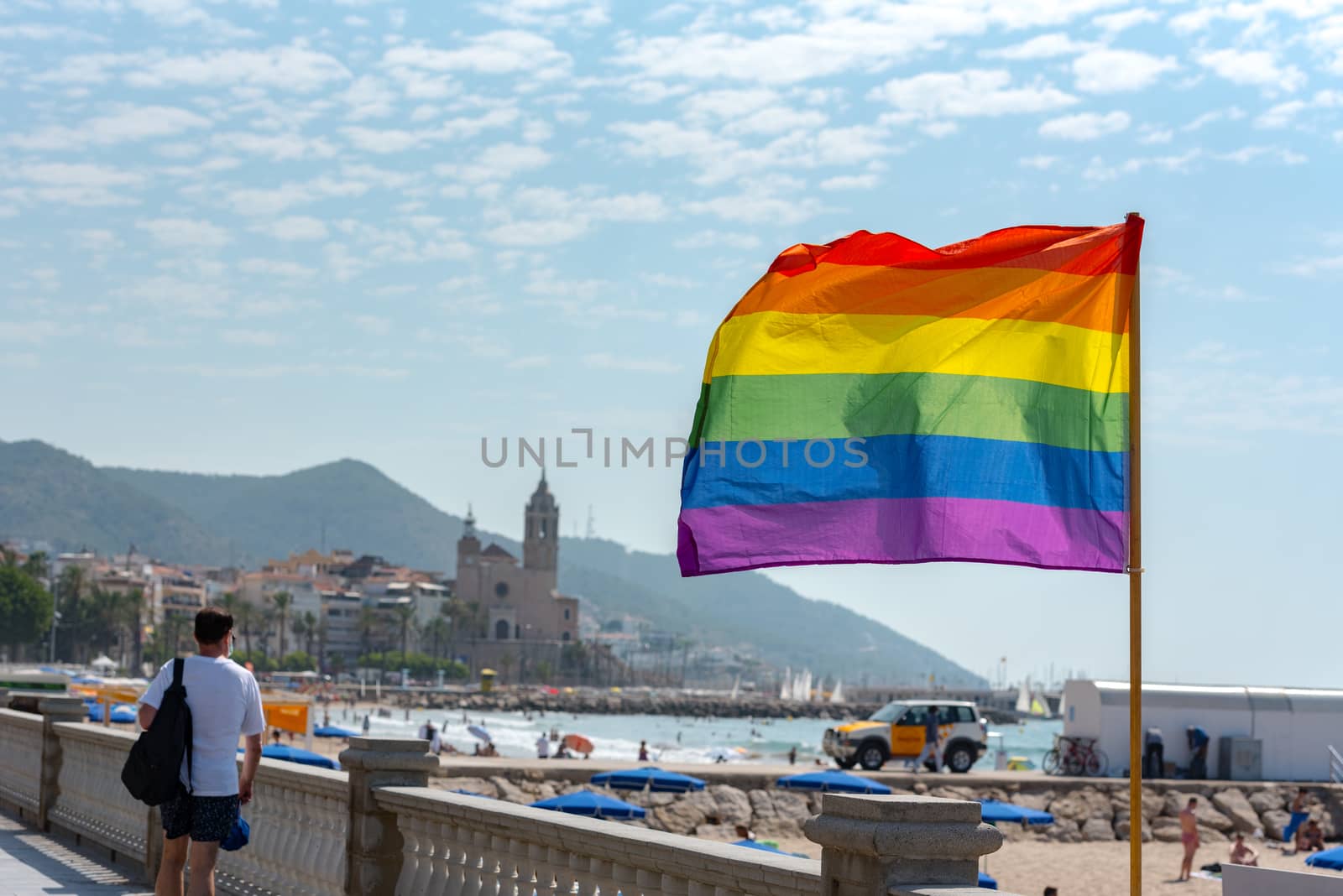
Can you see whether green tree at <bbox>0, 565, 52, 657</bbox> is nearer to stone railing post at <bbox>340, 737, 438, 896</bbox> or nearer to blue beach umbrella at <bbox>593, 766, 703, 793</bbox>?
blue beach umbrella at <bbox>593, 766, 703, 793</bbox>

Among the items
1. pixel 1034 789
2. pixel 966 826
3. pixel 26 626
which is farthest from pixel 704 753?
pixel 966 826

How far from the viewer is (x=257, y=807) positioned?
1034cm

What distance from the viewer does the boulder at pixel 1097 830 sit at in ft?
111

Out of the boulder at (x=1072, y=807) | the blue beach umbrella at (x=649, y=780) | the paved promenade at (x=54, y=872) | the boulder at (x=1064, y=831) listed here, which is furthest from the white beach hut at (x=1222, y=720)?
the paved promenade at (x=54, y=872)

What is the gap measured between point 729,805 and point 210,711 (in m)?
26.1

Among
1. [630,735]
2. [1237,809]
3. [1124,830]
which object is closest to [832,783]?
[1124,830]

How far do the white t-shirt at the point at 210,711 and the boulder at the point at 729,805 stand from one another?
2523 centimetres

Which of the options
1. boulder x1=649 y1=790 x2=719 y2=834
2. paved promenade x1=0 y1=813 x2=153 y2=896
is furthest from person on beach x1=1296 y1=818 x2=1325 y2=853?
paved promenade x1=0 y1=813 x2=153 y2=896

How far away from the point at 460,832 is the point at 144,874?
4827 mm

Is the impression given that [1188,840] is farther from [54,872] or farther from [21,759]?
[54,872]

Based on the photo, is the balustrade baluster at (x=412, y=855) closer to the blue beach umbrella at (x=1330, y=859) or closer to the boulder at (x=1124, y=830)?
the blue beach umbrella at (x=1330, y=859)

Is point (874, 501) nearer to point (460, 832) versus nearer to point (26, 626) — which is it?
point (460, 832)

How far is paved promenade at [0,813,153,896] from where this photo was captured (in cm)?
1076

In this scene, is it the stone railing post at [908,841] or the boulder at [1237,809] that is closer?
the stone railing post at [908,841]
